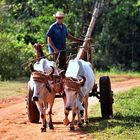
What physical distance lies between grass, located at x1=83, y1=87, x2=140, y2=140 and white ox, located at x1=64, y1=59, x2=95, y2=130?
47 cm

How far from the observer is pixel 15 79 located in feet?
85.8

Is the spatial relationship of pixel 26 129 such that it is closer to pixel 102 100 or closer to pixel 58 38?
pixel 102 100

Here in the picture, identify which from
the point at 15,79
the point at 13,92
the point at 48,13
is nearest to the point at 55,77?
the point at 13,92

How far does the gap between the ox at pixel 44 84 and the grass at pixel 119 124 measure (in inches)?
37.4

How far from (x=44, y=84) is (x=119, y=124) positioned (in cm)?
180

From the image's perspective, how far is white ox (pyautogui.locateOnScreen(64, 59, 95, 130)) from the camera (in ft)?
31.9

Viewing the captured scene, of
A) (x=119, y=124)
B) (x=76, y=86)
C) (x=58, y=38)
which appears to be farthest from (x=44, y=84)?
(x=58, y=38)

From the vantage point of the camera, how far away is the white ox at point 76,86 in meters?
9.73

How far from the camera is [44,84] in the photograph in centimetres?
1006

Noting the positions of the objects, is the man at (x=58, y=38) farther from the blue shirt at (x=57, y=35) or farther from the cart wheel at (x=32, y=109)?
the cart wheel at (x=32, y=109)

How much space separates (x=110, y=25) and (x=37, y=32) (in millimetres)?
5124

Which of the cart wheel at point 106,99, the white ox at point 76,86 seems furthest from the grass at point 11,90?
the white ox at point 76,86

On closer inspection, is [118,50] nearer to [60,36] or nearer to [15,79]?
[15,79]

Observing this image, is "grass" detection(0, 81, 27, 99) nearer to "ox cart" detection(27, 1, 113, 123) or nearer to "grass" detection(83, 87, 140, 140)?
"grass" detection(83, 87, 140, 140)
